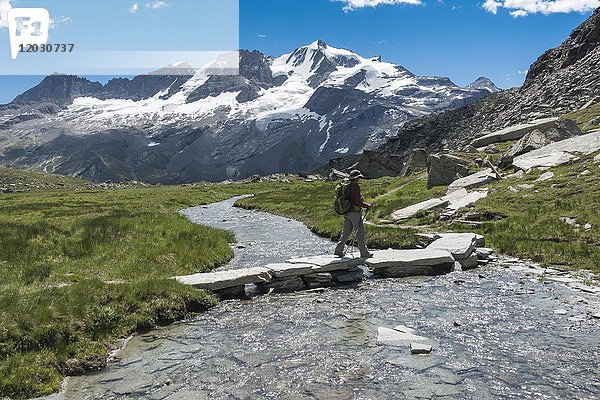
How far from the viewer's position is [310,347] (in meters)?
11.5

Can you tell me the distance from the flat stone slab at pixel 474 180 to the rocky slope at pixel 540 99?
141ft

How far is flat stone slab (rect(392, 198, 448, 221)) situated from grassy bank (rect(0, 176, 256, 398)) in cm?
1377

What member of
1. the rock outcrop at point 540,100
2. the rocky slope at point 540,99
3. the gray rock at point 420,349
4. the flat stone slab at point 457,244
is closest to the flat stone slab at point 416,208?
the flat stone slab at point 457,244

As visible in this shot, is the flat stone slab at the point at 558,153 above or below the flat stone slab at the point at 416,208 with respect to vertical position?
above

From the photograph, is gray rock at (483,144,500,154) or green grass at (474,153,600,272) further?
gray rock at (483,144,500,154)

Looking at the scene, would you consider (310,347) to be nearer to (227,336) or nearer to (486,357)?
(227,336)

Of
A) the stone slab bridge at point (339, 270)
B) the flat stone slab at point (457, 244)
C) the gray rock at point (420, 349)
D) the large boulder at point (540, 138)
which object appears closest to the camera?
the gray rock at point (420, 349)

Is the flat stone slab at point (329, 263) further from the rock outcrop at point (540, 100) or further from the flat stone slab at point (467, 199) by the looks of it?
the rock outcrop at point (540, 100)

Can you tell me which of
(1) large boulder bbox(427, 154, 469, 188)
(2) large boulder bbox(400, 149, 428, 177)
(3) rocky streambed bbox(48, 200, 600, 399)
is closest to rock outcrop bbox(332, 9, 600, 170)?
(2) large boulder bbox(400, 149, 428, 177)

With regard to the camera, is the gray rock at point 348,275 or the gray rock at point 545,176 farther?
the gray rock at point 545,176

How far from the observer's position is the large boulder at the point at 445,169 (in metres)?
40.7

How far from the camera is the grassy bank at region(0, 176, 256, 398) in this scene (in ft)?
34.6

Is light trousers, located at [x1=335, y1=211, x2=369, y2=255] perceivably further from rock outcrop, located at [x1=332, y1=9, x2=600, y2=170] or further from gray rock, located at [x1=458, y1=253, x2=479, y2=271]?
rock outcrop, located at [x1=332, y1=9, x2=600, y2=170]

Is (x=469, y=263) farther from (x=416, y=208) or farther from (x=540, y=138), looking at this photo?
(x=540, y=138)
